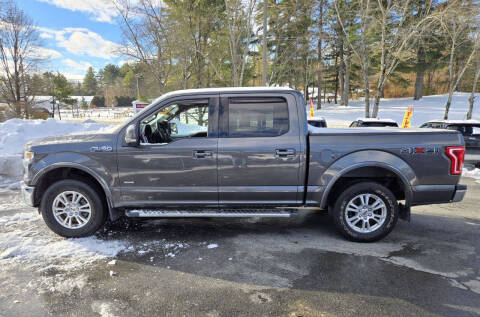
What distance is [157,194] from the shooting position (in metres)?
3.86

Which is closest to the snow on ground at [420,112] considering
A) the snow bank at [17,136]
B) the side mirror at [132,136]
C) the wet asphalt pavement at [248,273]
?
the snow bank at [17,136]

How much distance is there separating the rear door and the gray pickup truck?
1 centimetres

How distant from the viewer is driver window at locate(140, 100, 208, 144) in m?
3.95

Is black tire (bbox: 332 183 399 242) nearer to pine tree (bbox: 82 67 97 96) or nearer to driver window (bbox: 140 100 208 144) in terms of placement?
driver window (bbox: 140 100 208 144)

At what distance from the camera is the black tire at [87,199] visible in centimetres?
388

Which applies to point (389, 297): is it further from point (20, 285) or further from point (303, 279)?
point (20, 285)

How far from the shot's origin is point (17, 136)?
9.59 m

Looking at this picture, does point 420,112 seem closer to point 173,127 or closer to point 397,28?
point 397,28

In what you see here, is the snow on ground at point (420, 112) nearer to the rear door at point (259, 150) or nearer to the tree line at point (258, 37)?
→ the tree line at point (258, 37)

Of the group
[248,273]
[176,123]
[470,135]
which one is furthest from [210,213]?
[470,135]

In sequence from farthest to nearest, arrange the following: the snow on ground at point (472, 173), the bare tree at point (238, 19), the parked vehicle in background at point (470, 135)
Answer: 1. the bare tree at point (238, 19)
2. the parked vehicle in background at point (470, 135)
3. the snow on ground at point (472, 173)

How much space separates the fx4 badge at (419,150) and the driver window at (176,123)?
261 cm

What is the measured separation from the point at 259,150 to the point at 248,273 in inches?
58.7

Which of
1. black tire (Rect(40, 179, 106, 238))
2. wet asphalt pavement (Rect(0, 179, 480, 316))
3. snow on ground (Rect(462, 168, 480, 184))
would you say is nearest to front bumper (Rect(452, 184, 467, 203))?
wet asphalt pavement (Rect(0, 179, 480, 316))
